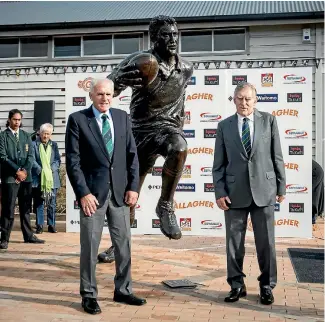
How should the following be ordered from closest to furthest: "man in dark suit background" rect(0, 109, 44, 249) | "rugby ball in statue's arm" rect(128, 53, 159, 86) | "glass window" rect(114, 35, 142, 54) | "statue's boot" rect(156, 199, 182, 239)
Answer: "rugby ball in statue's arm" rect(128, 53, 159, 86) → "statue's boot" rect(156, 199, 182, 239) → "man in dark suit background" rect(0, 109, 44, 249) → "glass window" rect(114, 35, 142, 54)

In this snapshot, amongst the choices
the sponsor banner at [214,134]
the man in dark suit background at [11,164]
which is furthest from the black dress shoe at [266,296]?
the sponsor banner at [214,134]

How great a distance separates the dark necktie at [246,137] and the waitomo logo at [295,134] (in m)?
4.65

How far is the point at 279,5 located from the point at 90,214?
445 inches

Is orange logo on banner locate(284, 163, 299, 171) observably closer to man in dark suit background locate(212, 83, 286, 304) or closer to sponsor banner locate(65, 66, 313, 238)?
sponsor banner locate(65, 66, 313, 238)

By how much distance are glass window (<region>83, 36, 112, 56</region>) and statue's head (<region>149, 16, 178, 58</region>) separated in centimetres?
891

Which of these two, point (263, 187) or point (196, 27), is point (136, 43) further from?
point (263, 187)

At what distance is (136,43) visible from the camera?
13.3 m

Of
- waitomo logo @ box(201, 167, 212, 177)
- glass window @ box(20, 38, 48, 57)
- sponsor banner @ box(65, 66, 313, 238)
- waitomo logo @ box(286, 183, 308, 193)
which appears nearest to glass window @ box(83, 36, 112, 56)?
glass window @ box(20, 38, 48, 57)

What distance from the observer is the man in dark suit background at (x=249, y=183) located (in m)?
4.27

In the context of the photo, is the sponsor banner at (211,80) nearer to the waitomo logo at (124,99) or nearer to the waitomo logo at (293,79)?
the waitomo logo at (293,79)

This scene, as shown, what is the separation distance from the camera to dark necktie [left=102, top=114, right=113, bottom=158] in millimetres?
3986

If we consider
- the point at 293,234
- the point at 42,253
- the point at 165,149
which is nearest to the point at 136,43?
the point at 293,234

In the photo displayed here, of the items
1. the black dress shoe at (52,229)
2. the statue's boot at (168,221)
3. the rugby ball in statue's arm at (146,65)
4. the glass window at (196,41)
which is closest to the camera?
the rugby ball in statue's arm at (146,65)

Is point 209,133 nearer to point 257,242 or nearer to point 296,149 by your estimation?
point 296,149
